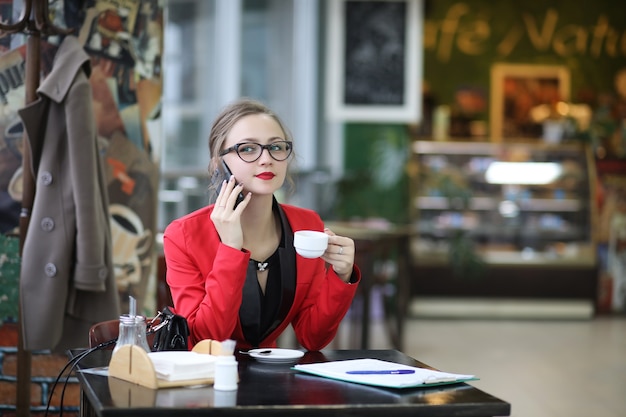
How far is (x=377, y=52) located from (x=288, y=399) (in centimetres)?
770

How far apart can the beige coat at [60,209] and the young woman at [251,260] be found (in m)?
0.84

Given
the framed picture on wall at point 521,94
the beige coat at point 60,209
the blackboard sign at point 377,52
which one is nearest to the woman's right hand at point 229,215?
the beige coat at point 60,209

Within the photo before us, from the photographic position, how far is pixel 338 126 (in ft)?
33.4

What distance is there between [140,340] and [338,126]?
7.97 metres

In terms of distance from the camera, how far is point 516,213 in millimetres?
10094

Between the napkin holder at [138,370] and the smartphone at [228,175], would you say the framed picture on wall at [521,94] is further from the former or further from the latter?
the napkin holder at [138,370]

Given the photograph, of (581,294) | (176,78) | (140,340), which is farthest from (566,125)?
(140,340)

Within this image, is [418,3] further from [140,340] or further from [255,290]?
[140,340]

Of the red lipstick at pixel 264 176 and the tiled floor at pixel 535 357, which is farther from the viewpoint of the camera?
the tiled floor at pixel 535 357

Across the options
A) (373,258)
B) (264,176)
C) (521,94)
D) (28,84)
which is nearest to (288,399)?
(264,176)

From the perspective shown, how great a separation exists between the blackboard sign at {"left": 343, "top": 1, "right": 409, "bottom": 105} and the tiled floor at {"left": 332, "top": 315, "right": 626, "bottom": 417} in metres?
2.16

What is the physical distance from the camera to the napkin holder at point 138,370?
6.95 ft

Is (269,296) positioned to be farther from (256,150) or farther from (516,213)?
(516,213)

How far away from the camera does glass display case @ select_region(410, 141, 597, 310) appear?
387 inches
